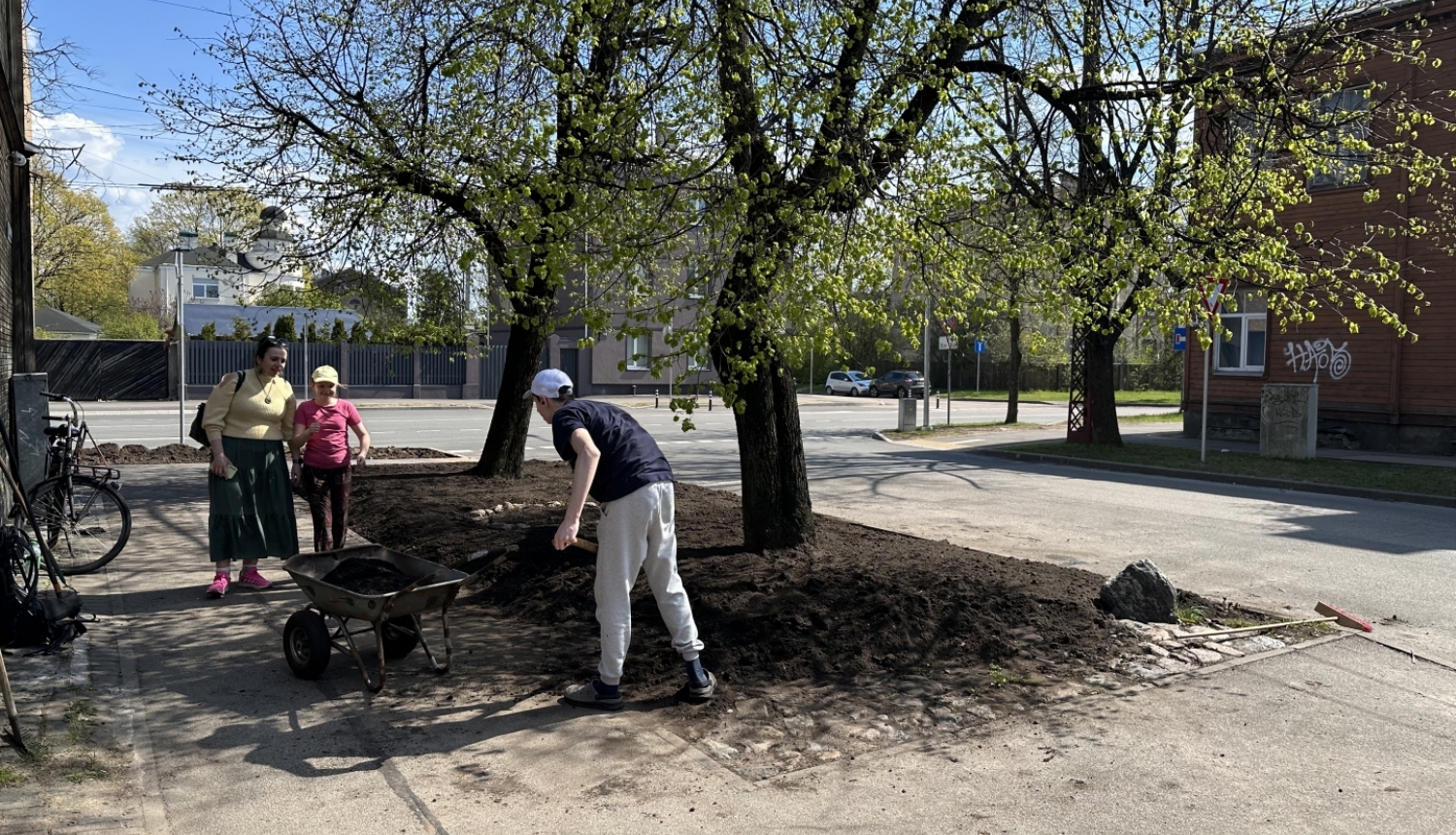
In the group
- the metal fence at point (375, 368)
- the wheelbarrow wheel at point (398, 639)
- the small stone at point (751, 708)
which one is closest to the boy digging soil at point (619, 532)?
the small stone at point (751, 708)

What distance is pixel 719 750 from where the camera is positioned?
15.7 ft

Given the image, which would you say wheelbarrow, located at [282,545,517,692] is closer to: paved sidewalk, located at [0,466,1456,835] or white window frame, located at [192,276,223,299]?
paved sidewalk, located at [0,466,1456,835]

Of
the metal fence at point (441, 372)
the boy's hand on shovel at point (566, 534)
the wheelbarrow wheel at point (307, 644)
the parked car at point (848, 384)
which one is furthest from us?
the parked car at point (848, 384)

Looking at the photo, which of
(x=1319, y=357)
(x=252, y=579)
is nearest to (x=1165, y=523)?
(x=252, y=579)

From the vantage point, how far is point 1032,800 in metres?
4.25

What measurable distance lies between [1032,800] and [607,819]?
1.65m

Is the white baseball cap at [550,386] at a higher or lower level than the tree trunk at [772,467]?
higher

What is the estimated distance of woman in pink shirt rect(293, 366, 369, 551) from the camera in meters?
7.72

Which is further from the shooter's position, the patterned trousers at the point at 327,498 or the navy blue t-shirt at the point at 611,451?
the patterned trousers at the point at 327,498

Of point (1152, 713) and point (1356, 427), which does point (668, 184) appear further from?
point (1356, 427)

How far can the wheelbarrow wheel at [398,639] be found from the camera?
5922 millimetres

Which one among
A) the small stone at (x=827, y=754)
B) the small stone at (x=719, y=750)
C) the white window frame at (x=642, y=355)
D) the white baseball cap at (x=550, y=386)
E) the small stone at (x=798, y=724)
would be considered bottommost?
the small stone at (x=719, y=750)

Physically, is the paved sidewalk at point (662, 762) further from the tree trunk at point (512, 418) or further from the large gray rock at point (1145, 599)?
the tree trunk at point (512, 418)

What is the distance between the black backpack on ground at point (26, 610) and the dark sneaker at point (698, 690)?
3.29 m
